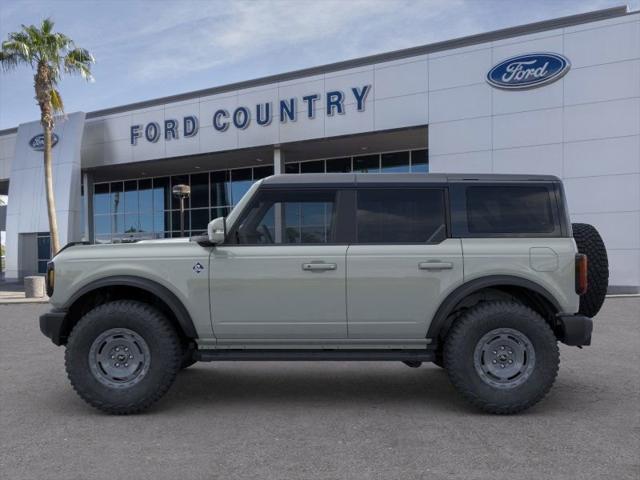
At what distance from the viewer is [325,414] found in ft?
15.3

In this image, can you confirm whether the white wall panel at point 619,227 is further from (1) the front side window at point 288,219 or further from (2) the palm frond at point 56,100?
(2) the palm frond at point 56,100

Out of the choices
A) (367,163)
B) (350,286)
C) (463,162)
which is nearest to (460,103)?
(463,162)

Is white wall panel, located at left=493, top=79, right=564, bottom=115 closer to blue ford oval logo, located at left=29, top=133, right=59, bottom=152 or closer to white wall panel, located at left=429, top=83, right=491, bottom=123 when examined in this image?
white wall panel, located at left=429, top=83, right=491, bottom=123

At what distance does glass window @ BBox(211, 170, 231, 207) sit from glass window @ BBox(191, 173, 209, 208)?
0.41 meters

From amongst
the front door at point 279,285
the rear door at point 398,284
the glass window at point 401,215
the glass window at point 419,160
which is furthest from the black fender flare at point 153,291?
the glass window at point 419,160

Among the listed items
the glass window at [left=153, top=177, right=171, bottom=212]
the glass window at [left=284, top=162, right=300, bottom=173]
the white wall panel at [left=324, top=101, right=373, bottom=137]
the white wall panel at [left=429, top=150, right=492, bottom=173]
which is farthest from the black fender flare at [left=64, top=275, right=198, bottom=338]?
the glass window at [left=153, top=177, right=171, bottom=212]

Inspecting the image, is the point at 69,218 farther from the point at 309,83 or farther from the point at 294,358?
the point at 294,358

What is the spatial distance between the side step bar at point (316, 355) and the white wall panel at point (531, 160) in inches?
549

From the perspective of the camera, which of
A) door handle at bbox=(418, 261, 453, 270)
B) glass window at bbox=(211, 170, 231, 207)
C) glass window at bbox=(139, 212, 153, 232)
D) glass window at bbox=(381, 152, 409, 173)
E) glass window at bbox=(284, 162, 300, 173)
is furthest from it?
glass window at bbox=(139, 212, 153, 232)

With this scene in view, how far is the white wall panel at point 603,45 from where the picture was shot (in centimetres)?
1605

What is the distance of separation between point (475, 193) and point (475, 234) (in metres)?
0.38

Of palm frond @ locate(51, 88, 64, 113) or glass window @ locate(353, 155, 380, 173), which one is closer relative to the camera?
palm frond @ locate(51, 88, 64, 113)

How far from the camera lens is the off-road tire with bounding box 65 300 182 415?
15.1 ft

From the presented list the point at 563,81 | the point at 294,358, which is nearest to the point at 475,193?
the point at 294,358
